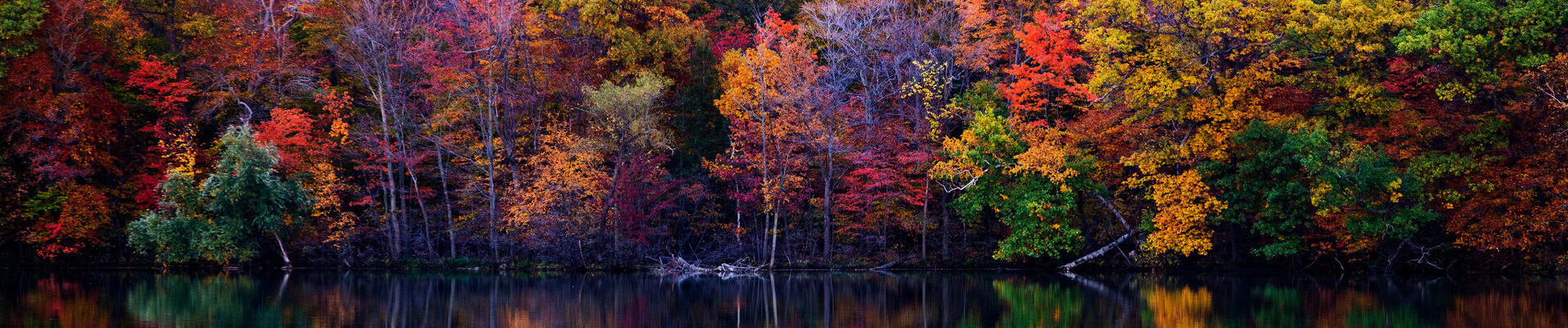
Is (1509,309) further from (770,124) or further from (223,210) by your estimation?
(223,210)

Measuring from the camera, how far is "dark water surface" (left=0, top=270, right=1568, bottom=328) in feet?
64.4

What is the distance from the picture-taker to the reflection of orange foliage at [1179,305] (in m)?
19.2

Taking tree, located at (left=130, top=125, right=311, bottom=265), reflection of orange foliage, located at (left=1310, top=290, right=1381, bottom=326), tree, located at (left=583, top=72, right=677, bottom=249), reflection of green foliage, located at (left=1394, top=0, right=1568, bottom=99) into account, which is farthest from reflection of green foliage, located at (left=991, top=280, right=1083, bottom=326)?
tree, located at (left=130, top=125, right=311, bottom=265)

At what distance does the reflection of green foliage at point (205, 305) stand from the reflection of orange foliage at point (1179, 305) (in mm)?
14713

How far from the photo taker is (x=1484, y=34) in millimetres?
29359

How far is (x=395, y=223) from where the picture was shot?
129ft

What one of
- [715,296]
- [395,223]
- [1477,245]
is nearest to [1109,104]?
[1477,245]

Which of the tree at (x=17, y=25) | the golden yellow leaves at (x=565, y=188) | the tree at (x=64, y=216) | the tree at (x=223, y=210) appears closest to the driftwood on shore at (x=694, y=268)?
the golden yellow leaves at (x=565, y=188)

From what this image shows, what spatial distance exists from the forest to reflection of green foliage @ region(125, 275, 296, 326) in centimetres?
628

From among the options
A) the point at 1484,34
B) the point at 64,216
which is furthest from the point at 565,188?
the point at 1484,34

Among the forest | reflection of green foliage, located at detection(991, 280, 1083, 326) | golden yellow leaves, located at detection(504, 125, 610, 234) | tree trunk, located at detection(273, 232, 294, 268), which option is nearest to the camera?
reflection of green foliage, located at detection(991, 280, 1083, 326)

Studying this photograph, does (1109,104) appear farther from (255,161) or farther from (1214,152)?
(255,161)

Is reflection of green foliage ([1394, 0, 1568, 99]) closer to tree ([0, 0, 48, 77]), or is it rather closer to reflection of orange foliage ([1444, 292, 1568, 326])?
reflection of orange foliage ([1444, 292, 1568, 326])

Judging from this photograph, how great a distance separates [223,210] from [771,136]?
680 inches
